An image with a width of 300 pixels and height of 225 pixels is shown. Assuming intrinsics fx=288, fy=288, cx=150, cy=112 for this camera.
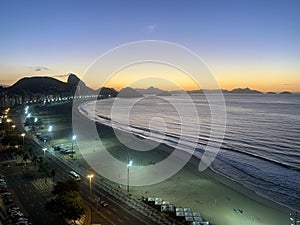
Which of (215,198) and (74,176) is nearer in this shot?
(215,198)

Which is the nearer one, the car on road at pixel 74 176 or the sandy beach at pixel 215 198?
the sandy beach at pixel 215 198

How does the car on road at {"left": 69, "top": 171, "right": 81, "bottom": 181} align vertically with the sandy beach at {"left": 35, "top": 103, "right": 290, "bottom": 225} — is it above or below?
above

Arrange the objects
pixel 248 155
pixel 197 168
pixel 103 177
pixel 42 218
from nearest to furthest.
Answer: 1. pixel 42 218
2. pixel 103 177
3. pixel 197 168
4. pixel 248 155

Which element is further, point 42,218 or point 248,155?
point 248,155

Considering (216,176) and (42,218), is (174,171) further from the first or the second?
(42,218)

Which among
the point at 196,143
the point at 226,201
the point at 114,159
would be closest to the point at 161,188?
the point at 226,201

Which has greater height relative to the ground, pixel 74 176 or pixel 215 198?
pixel 74 176

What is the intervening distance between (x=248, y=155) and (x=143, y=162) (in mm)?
21224

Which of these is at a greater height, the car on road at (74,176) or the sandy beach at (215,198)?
the car on road at (74,176)

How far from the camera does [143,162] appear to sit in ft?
157

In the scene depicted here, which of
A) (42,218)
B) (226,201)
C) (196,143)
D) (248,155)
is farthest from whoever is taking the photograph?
(196,143)

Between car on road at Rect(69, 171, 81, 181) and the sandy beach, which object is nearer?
the sandy beach

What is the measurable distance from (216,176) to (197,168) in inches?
175

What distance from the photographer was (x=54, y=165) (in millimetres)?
41438
